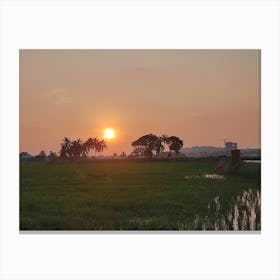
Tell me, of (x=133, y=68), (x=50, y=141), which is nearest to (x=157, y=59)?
(x=133, y=68)

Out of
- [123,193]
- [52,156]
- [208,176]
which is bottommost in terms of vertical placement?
[123,193]

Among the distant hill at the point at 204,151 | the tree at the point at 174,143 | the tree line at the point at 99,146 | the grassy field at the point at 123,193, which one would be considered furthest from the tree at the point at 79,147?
the distant hill at the point at 204,151

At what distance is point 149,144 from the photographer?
6.36 meters

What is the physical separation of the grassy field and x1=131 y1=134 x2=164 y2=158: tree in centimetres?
16

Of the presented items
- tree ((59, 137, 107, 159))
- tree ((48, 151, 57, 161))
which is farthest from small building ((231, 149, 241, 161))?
tree ((48, 151, 57, 161))

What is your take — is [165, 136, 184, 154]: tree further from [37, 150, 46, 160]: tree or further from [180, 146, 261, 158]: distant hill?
[37, 150, 46, 160]: tree

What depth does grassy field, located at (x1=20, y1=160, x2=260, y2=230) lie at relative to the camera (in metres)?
6.22

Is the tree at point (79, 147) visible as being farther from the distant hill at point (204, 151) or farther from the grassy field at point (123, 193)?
the distant hill at point (204, 151)

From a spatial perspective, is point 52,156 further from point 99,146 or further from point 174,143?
point 174,143

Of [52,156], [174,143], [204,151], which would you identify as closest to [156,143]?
[174,143]

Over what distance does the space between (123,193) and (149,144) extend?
0.55 metres
